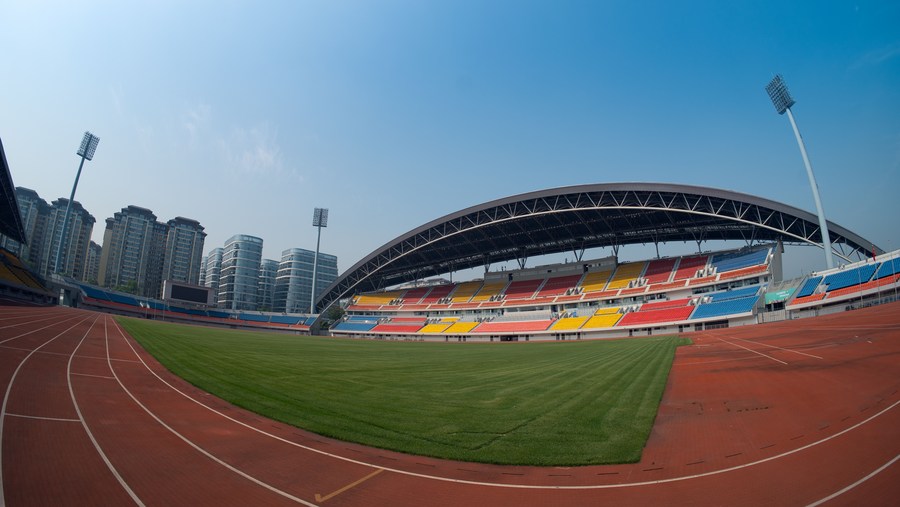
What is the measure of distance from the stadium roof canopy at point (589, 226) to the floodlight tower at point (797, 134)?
2.28 metres

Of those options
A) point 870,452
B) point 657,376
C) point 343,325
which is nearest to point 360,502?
point 870,452

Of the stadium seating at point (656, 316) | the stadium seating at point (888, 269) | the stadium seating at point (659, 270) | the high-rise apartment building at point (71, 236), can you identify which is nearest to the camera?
the stadium seating at point (888, 269)

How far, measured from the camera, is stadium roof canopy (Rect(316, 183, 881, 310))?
37.3 m

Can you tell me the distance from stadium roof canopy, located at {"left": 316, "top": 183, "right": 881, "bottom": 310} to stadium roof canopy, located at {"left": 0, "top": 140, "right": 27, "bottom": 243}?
42.1 meters

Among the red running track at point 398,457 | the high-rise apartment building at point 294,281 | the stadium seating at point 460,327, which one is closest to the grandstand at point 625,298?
the stadium seating at point 460,327

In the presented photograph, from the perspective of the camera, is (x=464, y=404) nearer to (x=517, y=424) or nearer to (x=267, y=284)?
(x=517, y=424)

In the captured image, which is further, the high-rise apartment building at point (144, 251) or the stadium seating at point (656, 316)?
the high-rise apartment building at point (144, 251)

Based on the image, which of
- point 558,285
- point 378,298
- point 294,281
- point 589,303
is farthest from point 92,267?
point 589,303

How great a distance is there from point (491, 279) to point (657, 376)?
5223cm

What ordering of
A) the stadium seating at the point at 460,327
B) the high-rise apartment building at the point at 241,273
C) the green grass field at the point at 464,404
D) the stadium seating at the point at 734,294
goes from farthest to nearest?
the high-rise apartment building at the point at 241,273 < the stadium seating at the point at 460,327 < the stadium seating at the point at 734,294 < the green grass field at the point at 464,404

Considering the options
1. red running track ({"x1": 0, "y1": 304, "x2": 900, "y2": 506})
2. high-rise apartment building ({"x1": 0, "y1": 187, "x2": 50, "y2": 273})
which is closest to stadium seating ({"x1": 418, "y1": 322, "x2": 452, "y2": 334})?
red running track ({"x1": 0, "y1": 304, "x2": 900, "y2": 506})

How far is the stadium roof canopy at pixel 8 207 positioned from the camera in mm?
32734

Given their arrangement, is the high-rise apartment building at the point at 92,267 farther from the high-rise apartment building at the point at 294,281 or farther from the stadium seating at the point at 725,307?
the stadium seating at the point at 725,307

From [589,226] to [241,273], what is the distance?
11879cm
